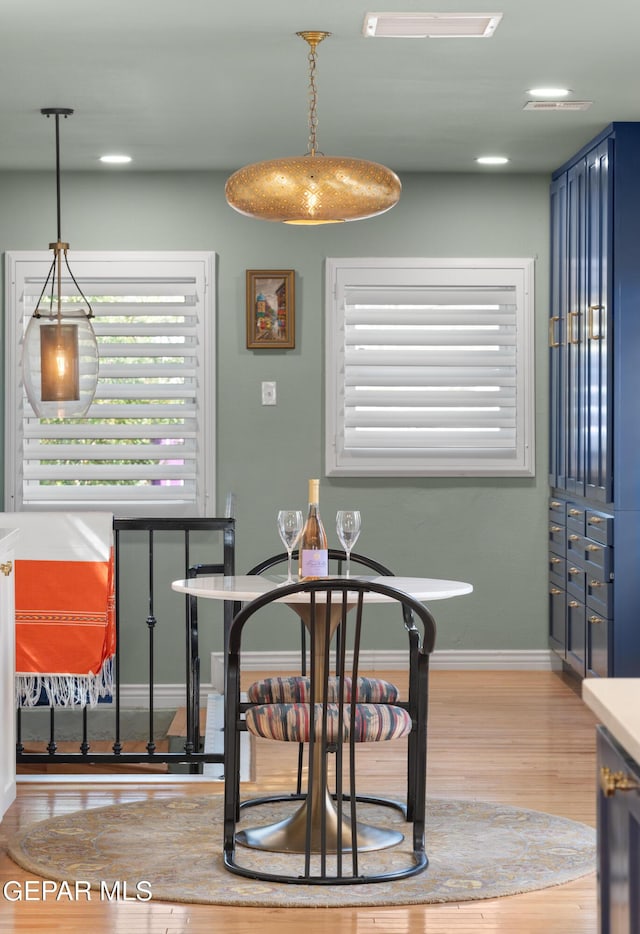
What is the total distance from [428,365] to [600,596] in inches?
62.6

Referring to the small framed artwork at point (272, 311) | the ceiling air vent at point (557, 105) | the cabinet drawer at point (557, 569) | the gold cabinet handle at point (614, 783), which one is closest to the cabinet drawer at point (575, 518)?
the cabinet drawer at point (557, 569)

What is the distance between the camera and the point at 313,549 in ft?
11.2

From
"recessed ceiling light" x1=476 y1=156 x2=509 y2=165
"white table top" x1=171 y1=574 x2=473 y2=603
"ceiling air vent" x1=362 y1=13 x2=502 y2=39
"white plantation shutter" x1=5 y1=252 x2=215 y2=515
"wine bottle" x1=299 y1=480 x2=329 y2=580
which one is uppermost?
"recessed ceiling light" x1=476 y1=156 x2=509 y2=165

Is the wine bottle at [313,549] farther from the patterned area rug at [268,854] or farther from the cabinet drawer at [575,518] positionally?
the cabinet drawer at [575,518]

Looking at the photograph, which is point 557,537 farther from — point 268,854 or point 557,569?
point 268,854

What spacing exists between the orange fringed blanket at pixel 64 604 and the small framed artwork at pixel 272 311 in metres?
1.98

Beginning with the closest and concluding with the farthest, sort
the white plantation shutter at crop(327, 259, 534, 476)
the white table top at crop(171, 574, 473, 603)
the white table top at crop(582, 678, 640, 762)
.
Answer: the white table top at crop(582, 678, 640, 762)
the white table top at crop(171, 574, 473, 603)
the white plantation shutter at crop(327, 259, 534, 476)

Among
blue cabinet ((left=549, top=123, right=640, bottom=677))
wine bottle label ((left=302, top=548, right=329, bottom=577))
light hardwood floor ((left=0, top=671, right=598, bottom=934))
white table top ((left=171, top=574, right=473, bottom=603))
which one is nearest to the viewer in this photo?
light hardwood floor ((left=0, top=671, right=598, bottom=934))

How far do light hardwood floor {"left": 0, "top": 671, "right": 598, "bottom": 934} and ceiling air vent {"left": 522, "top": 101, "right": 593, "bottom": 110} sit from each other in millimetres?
2452

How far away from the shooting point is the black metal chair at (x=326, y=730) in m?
3.07

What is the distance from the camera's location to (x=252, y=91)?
14.8 ft

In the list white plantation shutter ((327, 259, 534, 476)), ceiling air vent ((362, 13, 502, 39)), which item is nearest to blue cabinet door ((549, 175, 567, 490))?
white plantation shutter ((327, 259, 534, 476))

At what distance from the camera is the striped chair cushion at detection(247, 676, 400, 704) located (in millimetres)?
3402

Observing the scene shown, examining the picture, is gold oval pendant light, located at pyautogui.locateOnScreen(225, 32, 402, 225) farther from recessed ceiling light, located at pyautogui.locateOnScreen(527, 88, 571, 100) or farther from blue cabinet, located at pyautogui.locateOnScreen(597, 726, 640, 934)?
blue cabinet, located at pyautogui.locateOnScreen(597, 726, 640, 934)
